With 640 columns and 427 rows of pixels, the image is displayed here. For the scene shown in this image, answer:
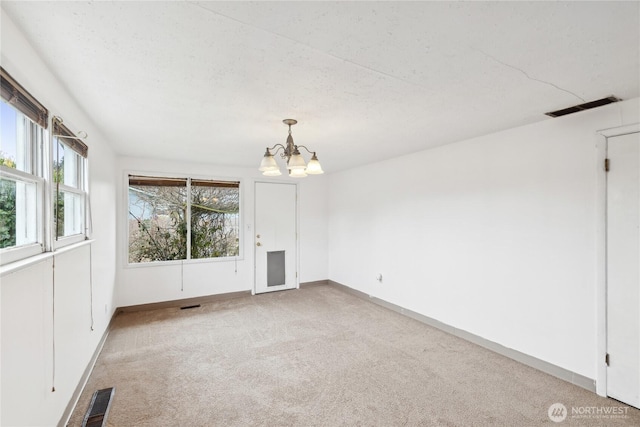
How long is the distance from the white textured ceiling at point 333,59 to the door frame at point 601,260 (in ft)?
1.41

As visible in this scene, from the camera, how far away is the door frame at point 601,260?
2.34m

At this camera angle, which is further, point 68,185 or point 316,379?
point 316,379

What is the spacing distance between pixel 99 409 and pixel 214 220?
3235 millimetres

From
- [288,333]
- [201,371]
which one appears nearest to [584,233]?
[288,333]

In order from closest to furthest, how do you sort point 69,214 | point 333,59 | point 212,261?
point 333,59
point 69,214
point 212,261

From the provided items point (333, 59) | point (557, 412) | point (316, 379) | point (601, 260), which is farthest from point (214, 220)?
point (601, 260)

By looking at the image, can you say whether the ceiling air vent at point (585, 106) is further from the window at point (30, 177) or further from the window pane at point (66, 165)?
the window pane at point (66, 165)

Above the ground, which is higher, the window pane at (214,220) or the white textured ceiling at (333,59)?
the white textured ceiling at (333,59)

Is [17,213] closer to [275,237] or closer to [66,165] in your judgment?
[66,165]

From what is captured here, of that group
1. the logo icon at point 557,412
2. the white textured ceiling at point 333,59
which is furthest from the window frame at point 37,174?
the logo icon at point 557,412

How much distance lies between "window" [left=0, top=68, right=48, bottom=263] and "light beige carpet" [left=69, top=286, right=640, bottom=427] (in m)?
1.45

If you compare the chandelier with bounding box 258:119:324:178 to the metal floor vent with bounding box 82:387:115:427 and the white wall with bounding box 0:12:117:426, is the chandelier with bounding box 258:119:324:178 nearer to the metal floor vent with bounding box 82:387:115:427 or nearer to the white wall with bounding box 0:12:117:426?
the white wall with bounding box 0:12:117:426

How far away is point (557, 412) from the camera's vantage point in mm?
2180

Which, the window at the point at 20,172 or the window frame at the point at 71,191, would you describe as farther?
the window frame at the point at 71,191
